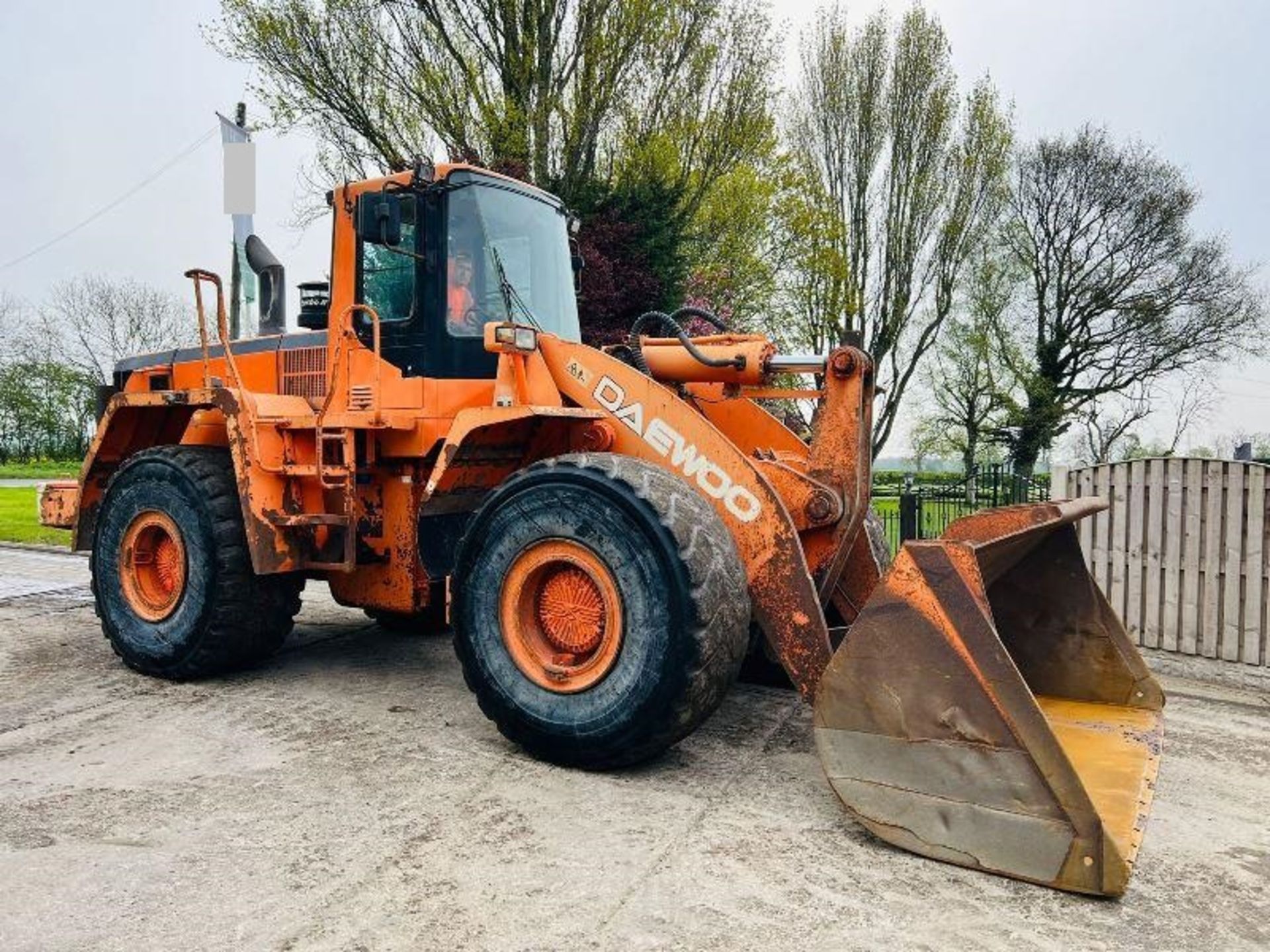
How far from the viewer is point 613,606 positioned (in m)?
3.85

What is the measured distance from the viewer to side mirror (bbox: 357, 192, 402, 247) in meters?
Answer: 4.61

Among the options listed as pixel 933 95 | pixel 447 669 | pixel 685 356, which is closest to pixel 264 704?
pixel 447 669

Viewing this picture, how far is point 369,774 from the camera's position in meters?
3.92

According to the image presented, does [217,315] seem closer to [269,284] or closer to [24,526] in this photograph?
[269,284]

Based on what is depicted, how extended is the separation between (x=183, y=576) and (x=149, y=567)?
0.48 meters

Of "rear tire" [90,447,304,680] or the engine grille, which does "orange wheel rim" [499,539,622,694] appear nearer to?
"rear tire" [90,447,304,680]

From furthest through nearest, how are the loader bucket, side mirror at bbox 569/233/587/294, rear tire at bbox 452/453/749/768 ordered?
1. side mirror at bbox 569/233/587/294
2. rear tire at bbox 452/453/749/768
3. the loader bucket

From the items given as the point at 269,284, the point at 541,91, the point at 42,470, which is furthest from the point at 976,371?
the point at 42,470

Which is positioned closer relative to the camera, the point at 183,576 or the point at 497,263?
the point at 497,263

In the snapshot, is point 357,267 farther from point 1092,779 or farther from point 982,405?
point 982,405

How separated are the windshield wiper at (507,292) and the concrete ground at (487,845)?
2.13 meters

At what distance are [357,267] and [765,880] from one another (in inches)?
154

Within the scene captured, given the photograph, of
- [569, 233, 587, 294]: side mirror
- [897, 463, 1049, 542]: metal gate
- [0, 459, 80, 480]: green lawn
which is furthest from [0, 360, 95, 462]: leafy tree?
[569, 233, 587, 294]: side mirror

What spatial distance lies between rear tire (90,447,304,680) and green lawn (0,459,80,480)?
92.5 ft
